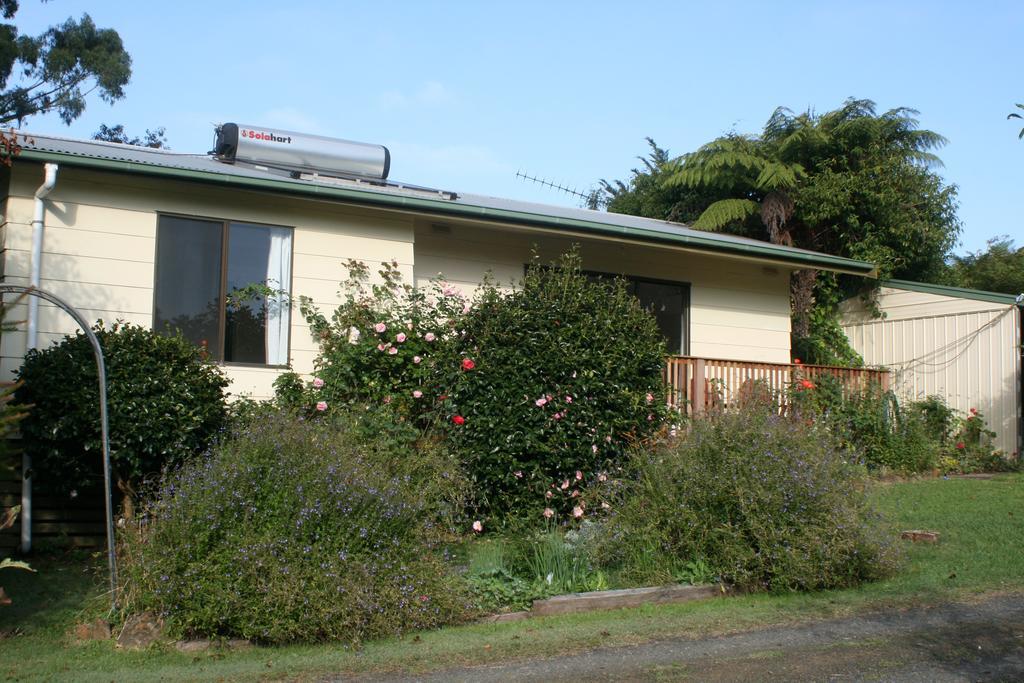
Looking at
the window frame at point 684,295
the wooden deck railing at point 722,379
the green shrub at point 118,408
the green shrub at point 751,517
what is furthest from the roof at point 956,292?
the green shrub at point 118,408

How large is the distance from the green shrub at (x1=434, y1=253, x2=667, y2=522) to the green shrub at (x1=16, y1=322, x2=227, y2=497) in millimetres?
2537

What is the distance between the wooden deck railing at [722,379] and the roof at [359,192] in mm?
1637

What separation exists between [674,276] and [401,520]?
7.85m

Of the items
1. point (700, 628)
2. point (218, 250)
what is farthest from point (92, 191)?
point (700, 628)

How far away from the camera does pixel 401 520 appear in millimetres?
7234

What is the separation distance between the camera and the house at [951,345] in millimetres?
14555

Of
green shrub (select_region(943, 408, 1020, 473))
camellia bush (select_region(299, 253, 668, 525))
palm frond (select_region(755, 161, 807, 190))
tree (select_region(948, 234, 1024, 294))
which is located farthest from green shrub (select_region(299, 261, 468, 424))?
tree (select_region(948, 234, 1024, 294))

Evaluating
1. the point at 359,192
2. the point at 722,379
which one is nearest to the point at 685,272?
A: the point at 722,379

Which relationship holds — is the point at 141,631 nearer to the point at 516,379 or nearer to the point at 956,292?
the point at 516,379

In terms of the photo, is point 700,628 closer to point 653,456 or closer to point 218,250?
point 653,456

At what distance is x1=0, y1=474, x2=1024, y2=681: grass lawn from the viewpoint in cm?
592

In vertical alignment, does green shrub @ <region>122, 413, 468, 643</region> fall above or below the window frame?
below

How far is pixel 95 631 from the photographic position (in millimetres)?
6621

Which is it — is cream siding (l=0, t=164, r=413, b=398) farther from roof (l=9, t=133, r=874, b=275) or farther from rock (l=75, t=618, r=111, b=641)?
rock (l=75, t=618, r=111, b=641)
